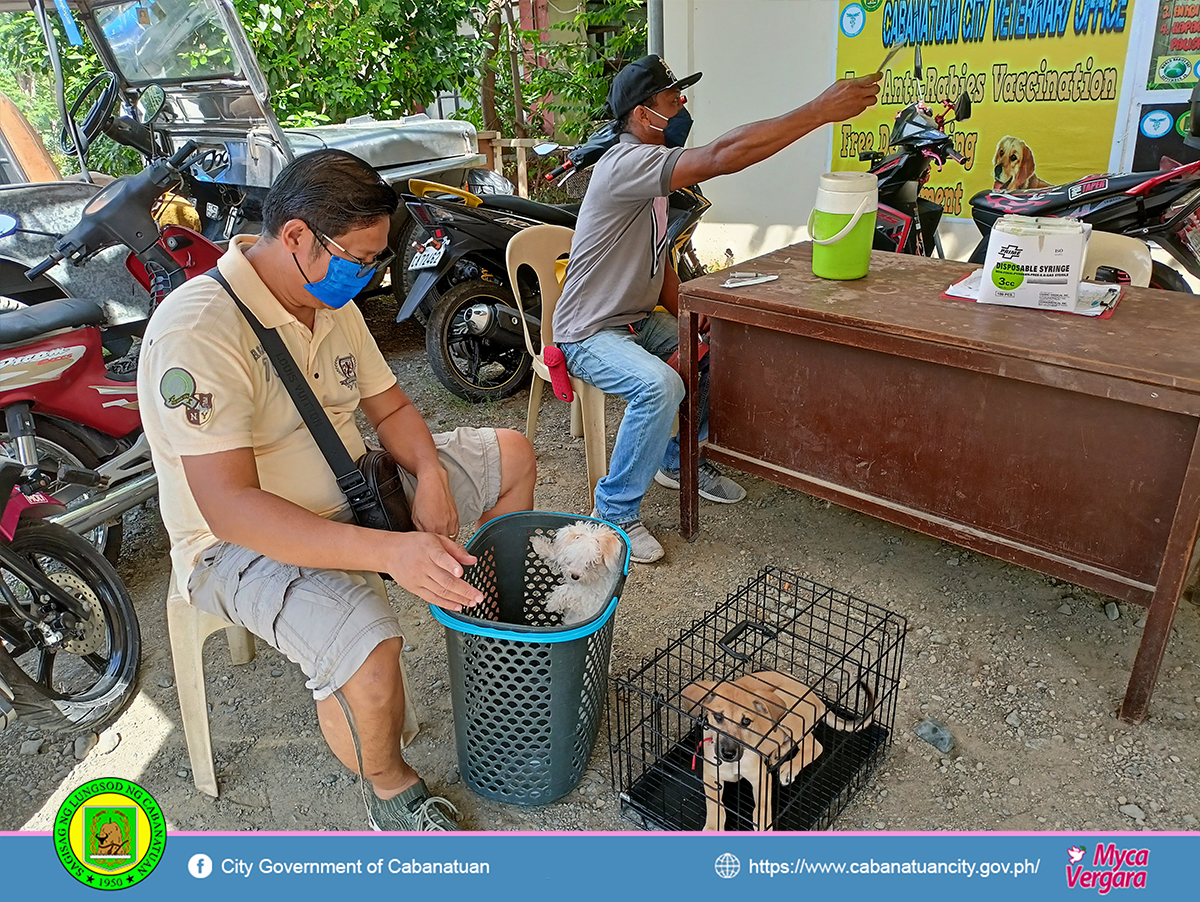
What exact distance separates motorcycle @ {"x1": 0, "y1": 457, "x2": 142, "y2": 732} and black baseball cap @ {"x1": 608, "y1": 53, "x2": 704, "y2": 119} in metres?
1.93

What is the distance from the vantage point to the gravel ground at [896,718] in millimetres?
1889

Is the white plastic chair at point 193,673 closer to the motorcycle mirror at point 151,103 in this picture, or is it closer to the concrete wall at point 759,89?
the motorcycle mirror at point 151,103

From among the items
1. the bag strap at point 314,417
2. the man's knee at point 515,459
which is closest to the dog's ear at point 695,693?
the man's knee at point 515,459

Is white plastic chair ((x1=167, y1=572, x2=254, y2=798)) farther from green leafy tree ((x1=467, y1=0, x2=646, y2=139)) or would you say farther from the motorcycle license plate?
green leafy tree ((x1=467, y1=0, x2=646, y2=139))

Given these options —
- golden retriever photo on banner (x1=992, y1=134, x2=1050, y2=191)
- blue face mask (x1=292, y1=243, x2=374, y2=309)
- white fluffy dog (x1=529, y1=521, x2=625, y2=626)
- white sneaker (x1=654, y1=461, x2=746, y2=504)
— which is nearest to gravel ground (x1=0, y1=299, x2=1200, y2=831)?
white sneaker (x1=654, y1=461, x2=746, y2=504)

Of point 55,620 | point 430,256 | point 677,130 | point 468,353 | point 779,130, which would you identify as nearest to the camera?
point 55,620

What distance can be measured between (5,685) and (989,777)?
217 cm

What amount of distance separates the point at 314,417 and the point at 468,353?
229cm

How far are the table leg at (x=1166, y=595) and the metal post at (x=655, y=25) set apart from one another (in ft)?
13.9

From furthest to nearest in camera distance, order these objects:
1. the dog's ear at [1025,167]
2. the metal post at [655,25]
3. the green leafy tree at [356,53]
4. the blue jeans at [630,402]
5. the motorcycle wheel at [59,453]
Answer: the green leafy tree at [356,53]
the metal post at [655,25]
the dog's ear at [1025,167]
the blue jeans at [630,402]
the motorcycle wheel at [59,453]

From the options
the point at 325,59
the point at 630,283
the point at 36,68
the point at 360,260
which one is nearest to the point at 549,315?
the point at 630,283

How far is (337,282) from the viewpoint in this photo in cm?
174

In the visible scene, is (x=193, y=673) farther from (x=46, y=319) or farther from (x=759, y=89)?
(x=759, y=89)

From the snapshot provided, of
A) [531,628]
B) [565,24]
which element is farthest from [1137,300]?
[565,24]
